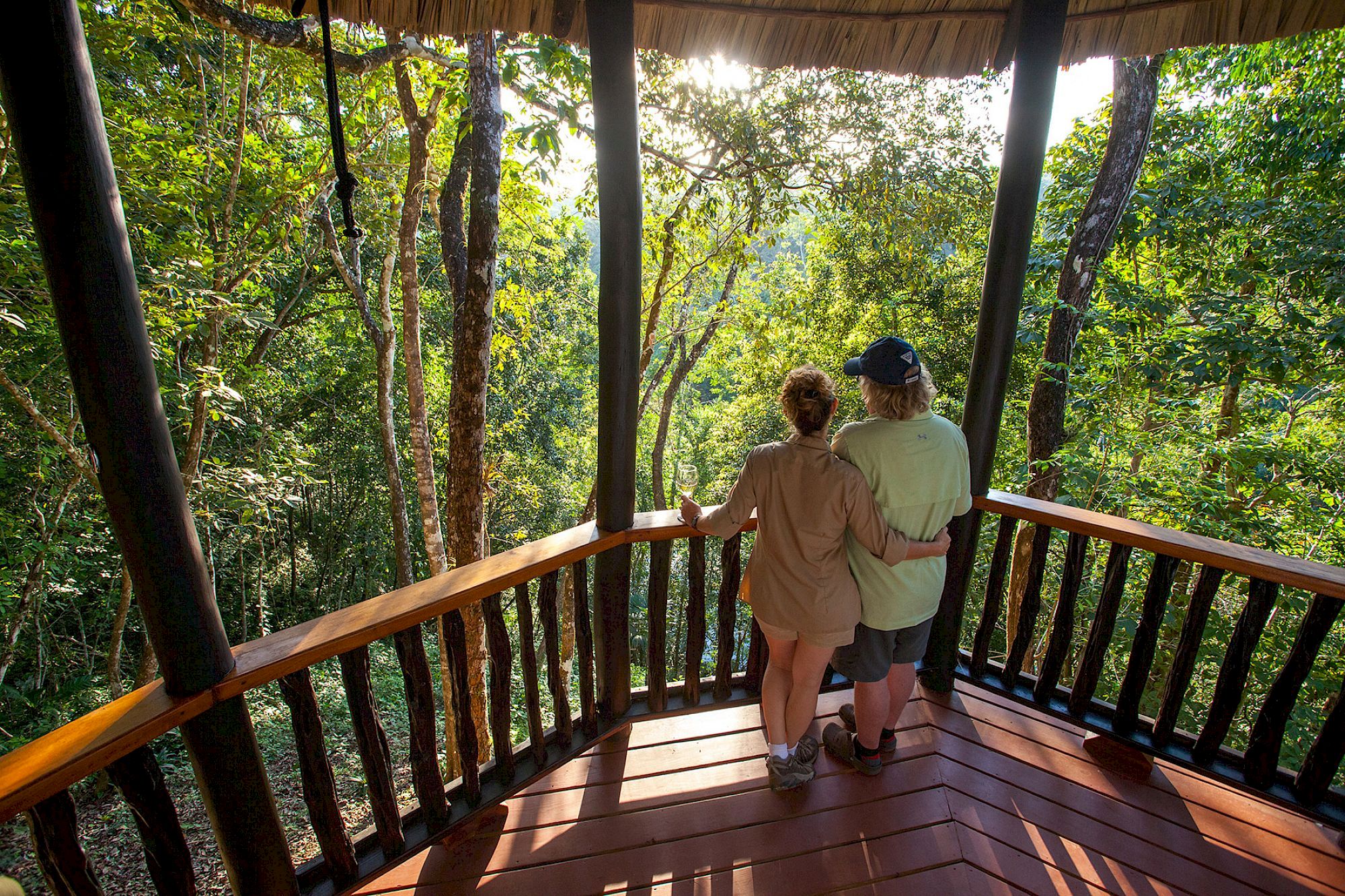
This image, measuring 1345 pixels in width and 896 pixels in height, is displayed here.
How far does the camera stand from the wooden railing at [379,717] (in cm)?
109

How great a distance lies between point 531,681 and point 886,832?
47.1 inches

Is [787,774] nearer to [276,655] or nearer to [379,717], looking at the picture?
[379,717]

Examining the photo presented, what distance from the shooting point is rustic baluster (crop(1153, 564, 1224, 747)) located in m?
1.84

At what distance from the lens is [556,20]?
1.97m

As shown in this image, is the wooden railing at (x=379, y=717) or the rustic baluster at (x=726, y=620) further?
the rustic baluster at (x=726, y=620)

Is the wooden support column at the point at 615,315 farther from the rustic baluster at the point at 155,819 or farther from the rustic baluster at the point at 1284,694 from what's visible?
the rustic baluster at the point at 1284,694

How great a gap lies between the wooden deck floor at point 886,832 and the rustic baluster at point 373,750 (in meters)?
0.19

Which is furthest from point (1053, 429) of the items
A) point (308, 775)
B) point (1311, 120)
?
point (308, 775)

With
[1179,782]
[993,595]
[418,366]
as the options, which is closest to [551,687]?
[993,595]

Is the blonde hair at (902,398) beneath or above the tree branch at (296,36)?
beneath

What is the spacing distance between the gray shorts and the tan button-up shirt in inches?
4.8

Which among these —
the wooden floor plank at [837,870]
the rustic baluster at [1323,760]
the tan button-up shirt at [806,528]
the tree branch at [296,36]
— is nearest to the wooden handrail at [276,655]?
the tan button-up shirt at [806,528]

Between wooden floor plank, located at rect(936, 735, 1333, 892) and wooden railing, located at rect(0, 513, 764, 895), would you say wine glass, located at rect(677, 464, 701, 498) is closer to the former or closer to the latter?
wooden railing, located at rect(0, 513, 764, 895)

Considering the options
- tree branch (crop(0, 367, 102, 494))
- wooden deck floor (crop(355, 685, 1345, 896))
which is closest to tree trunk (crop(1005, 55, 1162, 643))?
wooden deck floor (crop(355, 685, 1345, 896))
